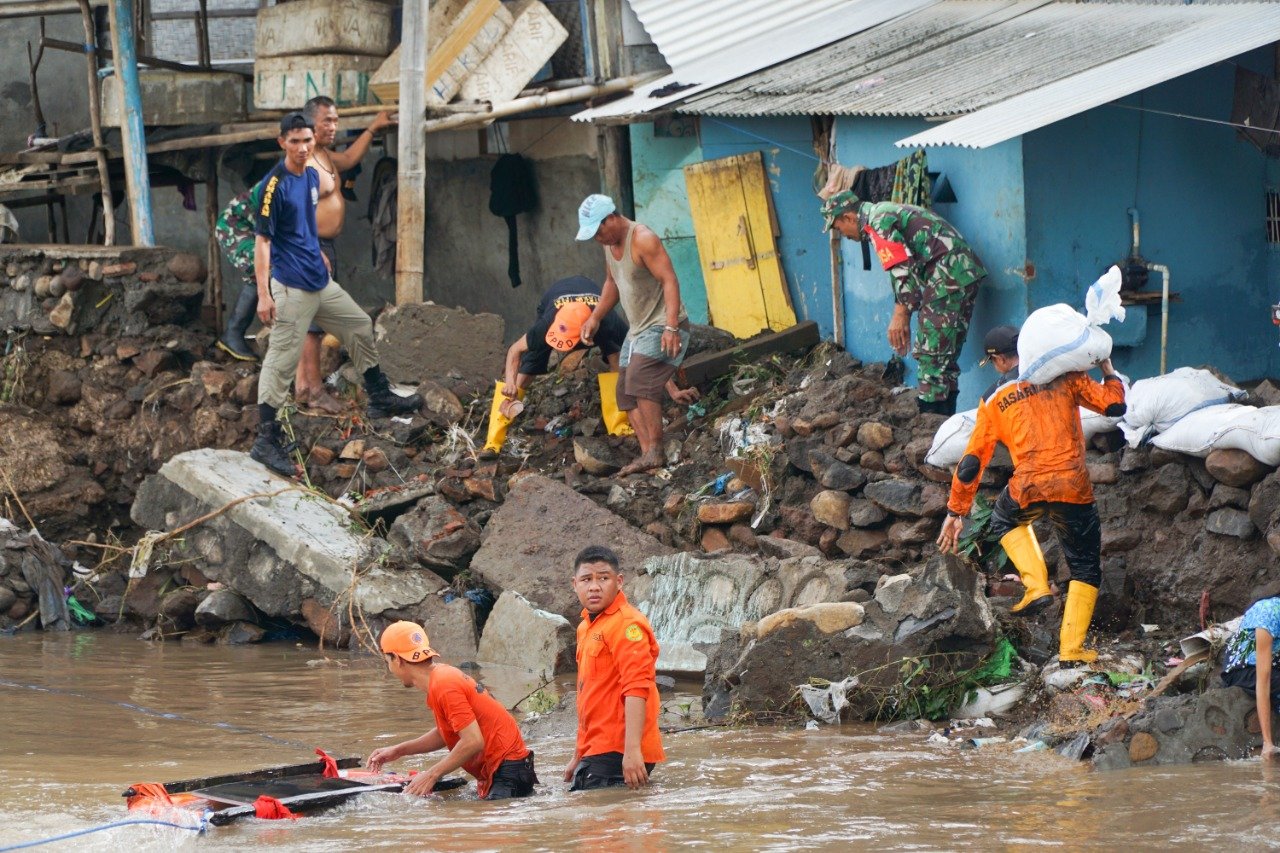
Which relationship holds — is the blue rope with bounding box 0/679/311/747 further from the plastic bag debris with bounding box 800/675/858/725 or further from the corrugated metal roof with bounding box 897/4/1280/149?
the corrugated metal roof with bounding box 897/4/1280/149

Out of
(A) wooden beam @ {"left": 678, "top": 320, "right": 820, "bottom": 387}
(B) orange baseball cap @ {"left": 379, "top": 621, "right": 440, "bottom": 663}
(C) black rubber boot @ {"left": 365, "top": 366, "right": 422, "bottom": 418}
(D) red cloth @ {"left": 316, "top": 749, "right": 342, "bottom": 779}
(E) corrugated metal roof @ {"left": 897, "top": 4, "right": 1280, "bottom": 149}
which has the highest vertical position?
(E) corrugated metal roof @ {"left": 897, "top": 4, "right": 1280, "bottom": 149}

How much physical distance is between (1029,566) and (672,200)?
6.05 m

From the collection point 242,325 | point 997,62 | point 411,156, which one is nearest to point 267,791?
point 997,62

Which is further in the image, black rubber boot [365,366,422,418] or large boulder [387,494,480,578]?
black rubber boot [365,366,422,418]

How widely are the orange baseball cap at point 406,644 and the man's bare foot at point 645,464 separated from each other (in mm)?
4807

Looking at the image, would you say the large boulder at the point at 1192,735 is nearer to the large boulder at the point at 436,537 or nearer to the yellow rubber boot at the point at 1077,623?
the yellow rubber boot at the point at 1077,623

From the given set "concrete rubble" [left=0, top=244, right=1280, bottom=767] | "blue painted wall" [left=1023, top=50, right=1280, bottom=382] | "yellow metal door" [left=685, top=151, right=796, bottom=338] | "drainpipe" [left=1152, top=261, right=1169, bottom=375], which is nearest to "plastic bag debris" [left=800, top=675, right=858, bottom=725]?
"concrete rubble" [left=0, top=244, right=1280, bottom=767]

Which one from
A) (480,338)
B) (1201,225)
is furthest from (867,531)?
(480,338)

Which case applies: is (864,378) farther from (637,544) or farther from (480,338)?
(480,338)

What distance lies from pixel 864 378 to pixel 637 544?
1.85m

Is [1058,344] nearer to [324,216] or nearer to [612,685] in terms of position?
[612,685]

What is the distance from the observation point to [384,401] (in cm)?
1287

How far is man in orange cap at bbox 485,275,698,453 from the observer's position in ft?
39.7

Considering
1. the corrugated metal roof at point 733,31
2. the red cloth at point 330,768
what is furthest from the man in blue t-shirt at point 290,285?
the red cloth at point 330,768
